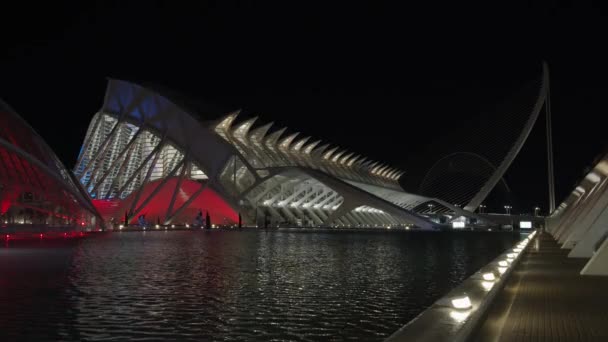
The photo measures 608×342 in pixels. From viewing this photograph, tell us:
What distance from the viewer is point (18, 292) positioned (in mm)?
10828

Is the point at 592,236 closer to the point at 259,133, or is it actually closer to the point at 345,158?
the point at 259,133

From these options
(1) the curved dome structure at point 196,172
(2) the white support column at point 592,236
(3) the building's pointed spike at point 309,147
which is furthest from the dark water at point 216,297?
(3) the building's pointed spike at point 309,147

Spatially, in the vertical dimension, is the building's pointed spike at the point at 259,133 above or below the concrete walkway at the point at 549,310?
above

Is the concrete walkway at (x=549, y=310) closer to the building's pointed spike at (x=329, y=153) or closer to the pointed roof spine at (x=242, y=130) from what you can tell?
the pointed roof spine at (x=242, y=130)

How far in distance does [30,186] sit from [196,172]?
26358 millimetres

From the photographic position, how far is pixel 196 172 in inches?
2434

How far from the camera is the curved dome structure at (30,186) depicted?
3512 cm

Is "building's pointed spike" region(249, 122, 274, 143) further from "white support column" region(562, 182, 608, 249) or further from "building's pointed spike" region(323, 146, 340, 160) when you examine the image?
"white support column" region(562, 182, 608, 249)

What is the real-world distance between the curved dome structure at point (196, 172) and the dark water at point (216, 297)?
37.8 meters

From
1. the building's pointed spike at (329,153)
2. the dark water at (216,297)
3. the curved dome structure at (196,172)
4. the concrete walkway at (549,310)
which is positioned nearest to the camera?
the concrete walkway at (549,310)

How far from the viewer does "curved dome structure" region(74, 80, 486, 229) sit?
58.6 m

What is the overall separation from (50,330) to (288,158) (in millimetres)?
61128

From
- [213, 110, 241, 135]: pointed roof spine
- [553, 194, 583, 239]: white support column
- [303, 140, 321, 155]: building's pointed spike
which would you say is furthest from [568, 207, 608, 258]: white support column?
[303, 140, 321, 155]: building's pointed spike

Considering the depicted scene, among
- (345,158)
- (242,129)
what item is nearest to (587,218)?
(242,129)
